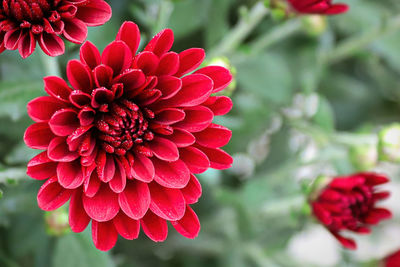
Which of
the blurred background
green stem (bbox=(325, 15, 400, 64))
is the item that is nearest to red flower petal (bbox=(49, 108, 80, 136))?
the blurred background

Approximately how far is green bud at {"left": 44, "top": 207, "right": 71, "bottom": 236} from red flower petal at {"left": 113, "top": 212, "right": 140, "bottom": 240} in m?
0.15

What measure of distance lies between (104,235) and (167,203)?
45mm

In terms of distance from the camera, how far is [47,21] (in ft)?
1.02

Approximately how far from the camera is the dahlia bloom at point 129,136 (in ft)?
0.96

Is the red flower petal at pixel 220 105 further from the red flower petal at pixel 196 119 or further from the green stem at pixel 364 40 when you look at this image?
the green stem at pixel 364 40

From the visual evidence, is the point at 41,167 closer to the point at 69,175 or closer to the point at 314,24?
the point at 69,175

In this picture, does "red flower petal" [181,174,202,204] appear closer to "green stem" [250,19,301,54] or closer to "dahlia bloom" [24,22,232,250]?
"dahlia bloom" [24,22,232,250]

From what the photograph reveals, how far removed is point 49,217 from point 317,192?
26 cm

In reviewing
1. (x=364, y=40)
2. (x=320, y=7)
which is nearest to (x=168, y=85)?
(x=320, y=7)

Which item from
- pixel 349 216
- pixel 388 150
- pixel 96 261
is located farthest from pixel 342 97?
pixel 96 261

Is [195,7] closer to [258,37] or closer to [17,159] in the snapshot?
[258,37]

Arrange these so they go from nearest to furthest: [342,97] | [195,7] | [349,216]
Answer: [349,216], [195,7], [342,97]

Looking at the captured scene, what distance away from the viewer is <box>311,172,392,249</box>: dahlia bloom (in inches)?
17.1

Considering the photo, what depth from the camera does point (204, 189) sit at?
2.13 feet
